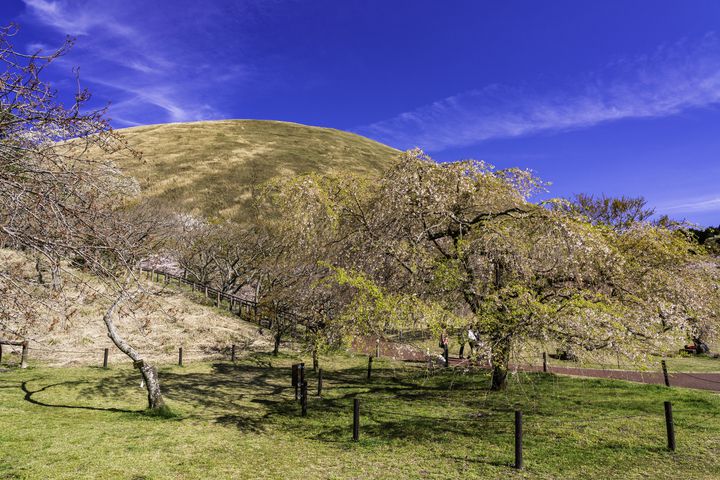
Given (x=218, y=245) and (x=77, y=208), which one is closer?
(x=77, y=208)

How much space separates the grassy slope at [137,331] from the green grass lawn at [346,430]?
11.5ft

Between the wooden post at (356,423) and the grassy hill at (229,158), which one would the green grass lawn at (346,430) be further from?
the grassy hill at (229,158)

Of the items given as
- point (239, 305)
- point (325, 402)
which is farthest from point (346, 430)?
point (239, 305)

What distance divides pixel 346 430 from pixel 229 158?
70322 mm

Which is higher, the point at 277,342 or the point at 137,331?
the point at 137,331

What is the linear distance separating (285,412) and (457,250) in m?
7.49

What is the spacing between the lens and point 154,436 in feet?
33.4

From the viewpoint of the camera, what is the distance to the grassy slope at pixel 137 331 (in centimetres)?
1997

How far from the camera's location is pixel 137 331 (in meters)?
24.1

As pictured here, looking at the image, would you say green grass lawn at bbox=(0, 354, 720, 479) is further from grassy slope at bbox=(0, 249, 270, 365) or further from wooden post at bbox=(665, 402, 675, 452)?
grassy slope at bbox=(0, 249, 270, 365)

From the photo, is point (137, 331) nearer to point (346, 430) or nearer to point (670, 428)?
point (346, 430)

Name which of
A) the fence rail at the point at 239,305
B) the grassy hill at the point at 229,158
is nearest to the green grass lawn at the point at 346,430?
the fence rail at the point at 239,305

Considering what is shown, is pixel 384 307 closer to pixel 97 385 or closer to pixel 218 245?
pixel 97 385

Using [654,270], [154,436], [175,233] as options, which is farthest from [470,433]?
[175,233]
